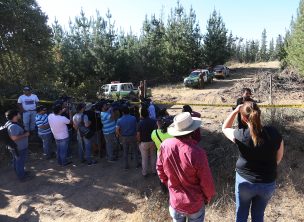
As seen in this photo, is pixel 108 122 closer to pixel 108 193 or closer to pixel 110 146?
pixel 110 146

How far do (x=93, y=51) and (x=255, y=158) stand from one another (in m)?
28.7

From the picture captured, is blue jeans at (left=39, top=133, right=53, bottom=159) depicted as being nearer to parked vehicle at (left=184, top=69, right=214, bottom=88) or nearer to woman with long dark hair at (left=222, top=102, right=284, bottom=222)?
woman with long dark hair at (left=222, top=102, right=284, bottom=222)

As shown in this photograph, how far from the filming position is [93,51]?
102 feet

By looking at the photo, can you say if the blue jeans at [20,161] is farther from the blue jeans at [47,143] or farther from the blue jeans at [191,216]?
the blue jeans at [191,216]

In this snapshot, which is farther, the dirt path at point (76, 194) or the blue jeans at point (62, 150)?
the blue jeans at point (62, 150)

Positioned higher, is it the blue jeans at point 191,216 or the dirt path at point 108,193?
the blue jeans at point 191,216

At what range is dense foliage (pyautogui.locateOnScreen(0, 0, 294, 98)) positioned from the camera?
14.0 m

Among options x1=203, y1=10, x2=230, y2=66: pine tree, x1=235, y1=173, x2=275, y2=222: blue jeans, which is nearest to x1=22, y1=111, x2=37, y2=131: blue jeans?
x1=235, y1=173, x2=275, y2=222: blue jeans

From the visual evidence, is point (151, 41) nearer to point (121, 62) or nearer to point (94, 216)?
point (121, 62)

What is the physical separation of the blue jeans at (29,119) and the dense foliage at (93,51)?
2580mm

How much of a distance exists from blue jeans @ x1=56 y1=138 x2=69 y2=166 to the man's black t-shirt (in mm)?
5843

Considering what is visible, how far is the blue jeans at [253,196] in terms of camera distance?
3.85m

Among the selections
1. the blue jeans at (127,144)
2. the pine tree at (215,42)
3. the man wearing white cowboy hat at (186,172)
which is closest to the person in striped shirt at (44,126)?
the blue jeans at (127,144)

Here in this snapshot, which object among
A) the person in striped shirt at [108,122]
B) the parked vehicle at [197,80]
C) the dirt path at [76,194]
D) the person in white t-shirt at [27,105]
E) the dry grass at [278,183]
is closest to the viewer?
the dry grass at [278,183]
